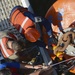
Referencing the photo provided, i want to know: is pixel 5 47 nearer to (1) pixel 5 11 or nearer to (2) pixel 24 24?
(2) pixel 24 24

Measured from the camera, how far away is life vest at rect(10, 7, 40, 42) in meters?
3.83

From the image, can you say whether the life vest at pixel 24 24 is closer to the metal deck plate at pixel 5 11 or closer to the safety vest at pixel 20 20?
the safety vest at pixel 20 20

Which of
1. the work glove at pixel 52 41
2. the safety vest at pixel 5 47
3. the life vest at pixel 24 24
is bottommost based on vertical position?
the work glove at pixel 52 41

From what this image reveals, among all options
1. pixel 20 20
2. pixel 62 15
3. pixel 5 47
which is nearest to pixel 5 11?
pixel 20 20

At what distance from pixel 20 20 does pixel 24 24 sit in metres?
0.11

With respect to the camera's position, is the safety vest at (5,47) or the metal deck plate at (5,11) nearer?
the safety vest at (5,47)

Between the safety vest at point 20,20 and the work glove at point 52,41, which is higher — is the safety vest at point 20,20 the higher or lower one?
the higher one

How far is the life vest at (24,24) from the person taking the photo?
3.83 meters

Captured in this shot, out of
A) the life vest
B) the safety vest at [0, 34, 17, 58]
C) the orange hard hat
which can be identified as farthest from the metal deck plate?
the orange hard hat

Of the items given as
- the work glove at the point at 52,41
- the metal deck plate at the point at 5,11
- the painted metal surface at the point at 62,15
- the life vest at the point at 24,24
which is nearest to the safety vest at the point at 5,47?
the life vest at the point at 24,24

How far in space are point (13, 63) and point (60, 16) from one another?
3.63 feet

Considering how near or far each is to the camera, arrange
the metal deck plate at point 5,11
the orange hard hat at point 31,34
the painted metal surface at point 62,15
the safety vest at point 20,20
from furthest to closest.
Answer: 1. the metal deck plate at point 5,11
2. the painted metal surface at point 62,15
3. the safety vest at point 20,20
4. the orange hard hat at point 31,34

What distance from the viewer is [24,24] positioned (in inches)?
159

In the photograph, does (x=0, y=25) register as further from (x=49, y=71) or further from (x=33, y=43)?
(x=49, y=71)
